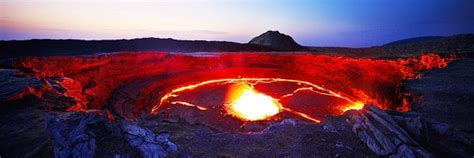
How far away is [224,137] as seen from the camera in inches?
237

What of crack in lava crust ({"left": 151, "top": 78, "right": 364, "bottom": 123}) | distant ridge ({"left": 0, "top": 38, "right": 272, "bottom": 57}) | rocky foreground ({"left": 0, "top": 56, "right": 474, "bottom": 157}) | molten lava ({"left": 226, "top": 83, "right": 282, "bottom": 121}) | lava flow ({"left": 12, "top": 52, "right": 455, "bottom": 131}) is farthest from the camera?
distant ridge ({"left": 0, "top": 38, "right": 272, "bottom": 57})

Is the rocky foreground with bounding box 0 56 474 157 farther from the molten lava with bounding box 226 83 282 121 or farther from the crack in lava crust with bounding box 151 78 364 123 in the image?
the crack in lava crust with bounding box 151 78 364 123

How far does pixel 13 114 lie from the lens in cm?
649

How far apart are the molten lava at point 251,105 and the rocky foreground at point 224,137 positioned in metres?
2.93

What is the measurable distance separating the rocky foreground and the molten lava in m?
2.93

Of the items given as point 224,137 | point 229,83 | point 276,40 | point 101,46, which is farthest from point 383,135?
point 276,40

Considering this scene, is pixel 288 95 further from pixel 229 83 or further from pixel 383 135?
pixel 383 135

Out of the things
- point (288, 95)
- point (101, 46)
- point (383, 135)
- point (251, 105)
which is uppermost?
point (101, 46)

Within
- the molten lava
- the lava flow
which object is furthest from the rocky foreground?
the molten lava

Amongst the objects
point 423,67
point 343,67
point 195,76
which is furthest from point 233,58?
point 423,67

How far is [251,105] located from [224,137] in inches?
192

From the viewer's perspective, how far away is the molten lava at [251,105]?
382 inches

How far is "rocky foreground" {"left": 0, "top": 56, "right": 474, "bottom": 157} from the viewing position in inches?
195

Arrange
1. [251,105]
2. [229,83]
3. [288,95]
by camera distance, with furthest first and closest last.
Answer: [229,83] < [288,95] < [251,105]
